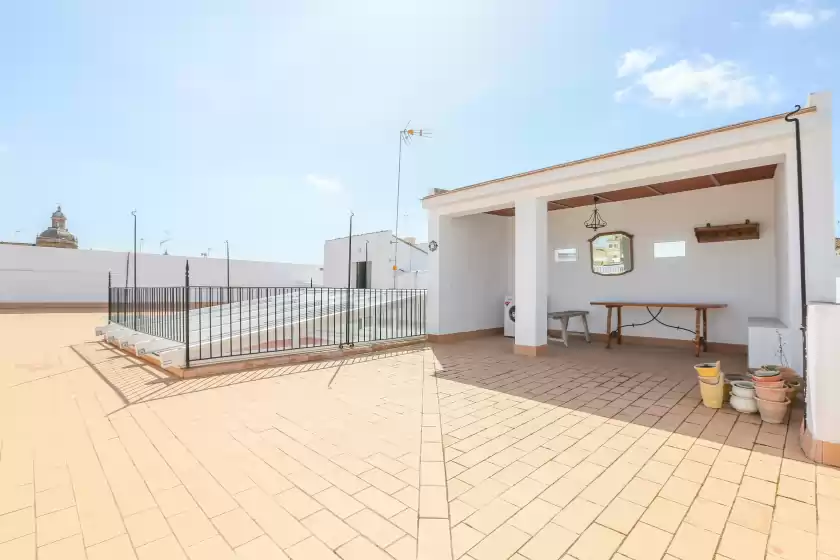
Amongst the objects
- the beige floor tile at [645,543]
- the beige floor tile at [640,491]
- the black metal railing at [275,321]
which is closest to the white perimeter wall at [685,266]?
the black metal railing at [275,321]

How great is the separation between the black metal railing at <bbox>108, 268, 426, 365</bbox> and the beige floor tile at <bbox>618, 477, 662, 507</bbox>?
4.60 metres

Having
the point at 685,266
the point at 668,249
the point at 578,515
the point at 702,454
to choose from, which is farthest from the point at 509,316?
the point at 578,515

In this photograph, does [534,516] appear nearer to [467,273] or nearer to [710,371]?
[710,371]

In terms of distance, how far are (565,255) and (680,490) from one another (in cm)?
630

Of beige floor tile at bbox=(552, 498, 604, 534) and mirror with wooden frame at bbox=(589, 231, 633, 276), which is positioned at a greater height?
mirror with wooden frame at bbox=(589, 231, 633, 276)

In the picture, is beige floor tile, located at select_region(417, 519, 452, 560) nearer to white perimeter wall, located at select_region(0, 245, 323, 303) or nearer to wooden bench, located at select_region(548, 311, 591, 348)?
wooden bench, located at select_region(548, 311, 591, 348)

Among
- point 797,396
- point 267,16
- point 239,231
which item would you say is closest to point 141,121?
point 267,16

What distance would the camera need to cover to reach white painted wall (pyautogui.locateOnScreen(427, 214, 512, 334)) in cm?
711

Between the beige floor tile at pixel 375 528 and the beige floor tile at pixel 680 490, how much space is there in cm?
143

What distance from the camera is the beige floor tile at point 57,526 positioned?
161 centimetres

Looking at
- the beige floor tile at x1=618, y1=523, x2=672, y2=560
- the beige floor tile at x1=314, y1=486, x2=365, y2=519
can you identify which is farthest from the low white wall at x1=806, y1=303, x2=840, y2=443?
the beige floor tile at x1=314, y1=486, x2=365, y2=519

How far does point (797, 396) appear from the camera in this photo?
364cm

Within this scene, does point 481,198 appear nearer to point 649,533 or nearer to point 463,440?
point 463,440

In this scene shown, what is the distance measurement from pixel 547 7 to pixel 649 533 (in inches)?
248
